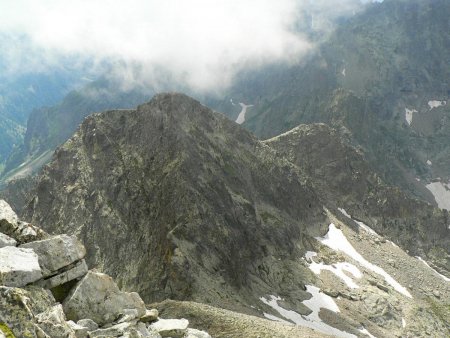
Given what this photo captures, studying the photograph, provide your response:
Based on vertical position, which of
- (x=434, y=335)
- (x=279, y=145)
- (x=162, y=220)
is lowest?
(x=434, y=335)

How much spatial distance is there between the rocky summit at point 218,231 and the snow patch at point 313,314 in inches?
11.8

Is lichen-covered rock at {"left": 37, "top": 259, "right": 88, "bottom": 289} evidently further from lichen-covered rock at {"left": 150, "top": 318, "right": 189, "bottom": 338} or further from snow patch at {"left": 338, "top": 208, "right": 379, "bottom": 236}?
snow patch at {"left": 338, "top": 208, "right": 379, "bottom": 236}

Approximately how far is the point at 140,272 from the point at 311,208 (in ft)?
195

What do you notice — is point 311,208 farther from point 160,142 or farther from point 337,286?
point 160,142

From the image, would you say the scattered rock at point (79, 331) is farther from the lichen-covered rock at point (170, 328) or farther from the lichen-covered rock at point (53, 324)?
the lichen-covered rock at point (170, 328)

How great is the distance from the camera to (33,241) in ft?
75.2

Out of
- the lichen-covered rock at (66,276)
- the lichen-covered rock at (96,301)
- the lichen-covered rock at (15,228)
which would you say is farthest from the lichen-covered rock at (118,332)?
the lichen-covered rock at (15,228)

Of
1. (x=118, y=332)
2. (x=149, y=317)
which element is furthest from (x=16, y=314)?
(x=149, y=317)

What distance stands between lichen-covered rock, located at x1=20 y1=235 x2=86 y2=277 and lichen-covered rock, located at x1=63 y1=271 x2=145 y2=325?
4.98ft

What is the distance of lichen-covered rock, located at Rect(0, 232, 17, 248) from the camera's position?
68.4 feet

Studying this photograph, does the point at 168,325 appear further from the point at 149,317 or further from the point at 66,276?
the point at 66,276

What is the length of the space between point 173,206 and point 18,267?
60347mm

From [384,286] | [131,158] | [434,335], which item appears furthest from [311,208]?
[131,158]

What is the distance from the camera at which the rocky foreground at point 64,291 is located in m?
18.6
